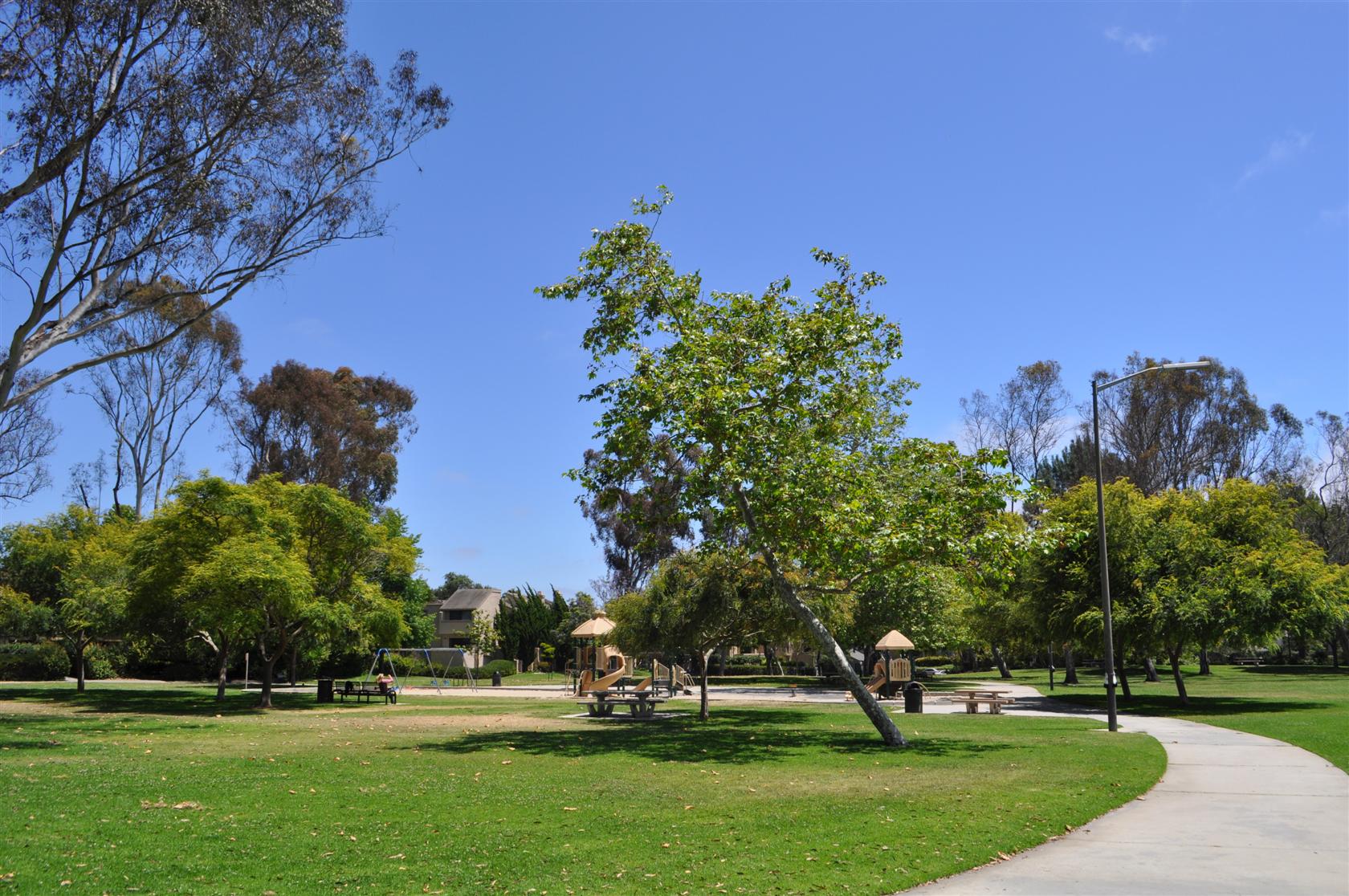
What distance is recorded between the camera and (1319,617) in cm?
2773

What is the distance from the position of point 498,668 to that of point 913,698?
36.2m

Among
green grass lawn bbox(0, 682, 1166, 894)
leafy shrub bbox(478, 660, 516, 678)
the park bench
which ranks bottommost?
leafy shrub bbox(478, 660, 516, 678)

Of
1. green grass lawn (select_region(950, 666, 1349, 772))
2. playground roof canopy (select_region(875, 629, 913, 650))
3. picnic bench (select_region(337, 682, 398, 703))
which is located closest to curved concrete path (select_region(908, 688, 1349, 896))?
green grass lawn (select_region(950, 666, 1349, 772))

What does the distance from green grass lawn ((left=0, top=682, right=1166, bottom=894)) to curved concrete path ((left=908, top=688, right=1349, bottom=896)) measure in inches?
15.6

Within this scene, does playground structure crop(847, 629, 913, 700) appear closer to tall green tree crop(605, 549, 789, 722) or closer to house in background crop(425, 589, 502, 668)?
tall green tree crop(605, 549, 789, 722)

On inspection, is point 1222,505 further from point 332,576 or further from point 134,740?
point 134,740

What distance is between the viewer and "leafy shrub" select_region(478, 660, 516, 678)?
193 feet

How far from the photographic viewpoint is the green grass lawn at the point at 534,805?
296 inches

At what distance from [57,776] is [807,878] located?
10.4 metres

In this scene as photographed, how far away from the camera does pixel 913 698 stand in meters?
28.4

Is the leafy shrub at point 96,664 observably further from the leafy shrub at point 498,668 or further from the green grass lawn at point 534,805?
the green grass lawn at point 534,805

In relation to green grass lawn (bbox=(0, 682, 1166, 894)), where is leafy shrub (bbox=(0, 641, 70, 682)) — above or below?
below

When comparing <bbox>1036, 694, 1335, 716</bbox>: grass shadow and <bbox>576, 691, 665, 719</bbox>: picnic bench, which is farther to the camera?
<bbox>1036, 694, 1335, 716</bbox>: grass shadow

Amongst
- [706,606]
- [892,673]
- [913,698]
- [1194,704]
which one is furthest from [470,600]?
[1194,704]
